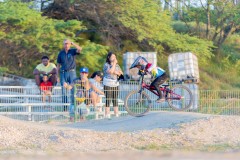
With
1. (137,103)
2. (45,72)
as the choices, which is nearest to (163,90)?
(137,103)

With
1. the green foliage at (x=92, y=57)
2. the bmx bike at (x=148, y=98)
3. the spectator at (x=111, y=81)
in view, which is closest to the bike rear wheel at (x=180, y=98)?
the bmx bike at (x=148, y=98)

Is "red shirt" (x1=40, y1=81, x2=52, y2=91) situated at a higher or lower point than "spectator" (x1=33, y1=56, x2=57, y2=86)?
lower

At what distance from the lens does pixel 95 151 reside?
10805mm

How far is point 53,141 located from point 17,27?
12754mm

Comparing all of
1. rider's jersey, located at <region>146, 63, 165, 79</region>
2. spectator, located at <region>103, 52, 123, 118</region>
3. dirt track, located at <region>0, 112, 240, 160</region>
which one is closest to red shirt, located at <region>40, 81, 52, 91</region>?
spectator, located at <region>103, 52, 123, 118</region>

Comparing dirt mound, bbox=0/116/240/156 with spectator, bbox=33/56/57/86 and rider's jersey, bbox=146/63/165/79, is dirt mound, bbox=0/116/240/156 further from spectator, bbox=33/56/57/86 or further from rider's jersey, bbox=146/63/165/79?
spectator, bbox=33/56/57/86

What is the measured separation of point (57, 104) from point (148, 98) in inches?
116

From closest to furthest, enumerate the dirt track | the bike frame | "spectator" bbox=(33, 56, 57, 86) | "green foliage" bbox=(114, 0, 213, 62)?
the dirt track → the bike frame → "spectator" bbox=(33, 56, 57, 86) → "green foliage" bbox=(114, 0, 213, 62)

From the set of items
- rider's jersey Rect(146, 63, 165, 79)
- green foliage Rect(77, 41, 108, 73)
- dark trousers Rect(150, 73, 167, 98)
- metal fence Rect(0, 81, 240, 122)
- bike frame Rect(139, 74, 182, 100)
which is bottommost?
metal fence Rect(0, 81, 240, 122)

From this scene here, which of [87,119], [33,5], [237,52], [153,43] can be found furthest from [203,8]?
[87,119]

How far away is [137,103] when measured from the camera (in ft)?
52.4

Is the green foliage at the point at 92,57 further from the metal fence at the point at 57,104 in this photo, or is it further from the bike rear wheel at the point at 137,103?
the bike rear wheel at the point at 137,103

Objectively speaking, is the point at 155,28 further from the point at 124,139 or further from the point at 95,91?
the point at 124,139

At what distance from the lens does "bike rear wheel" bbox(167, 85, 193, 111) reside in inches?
639
